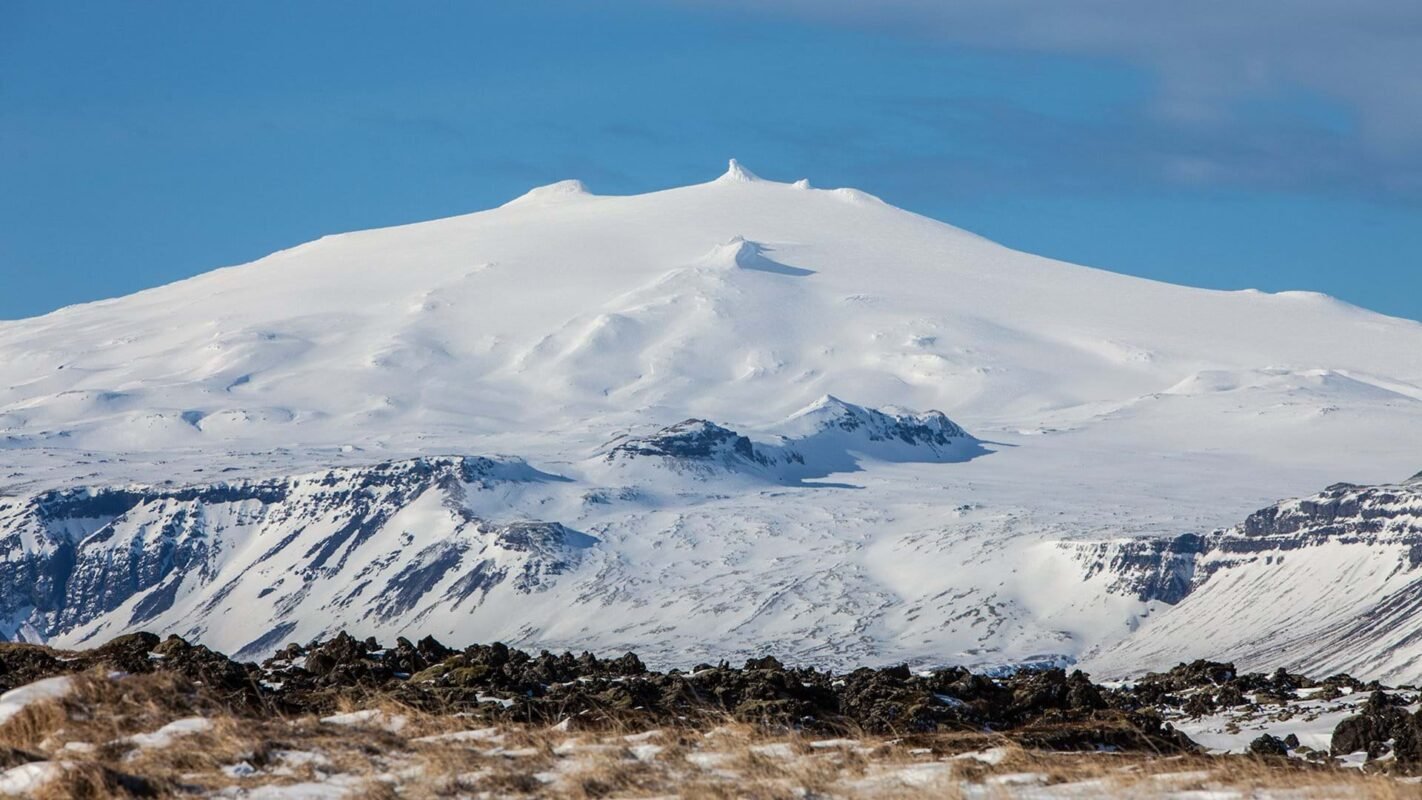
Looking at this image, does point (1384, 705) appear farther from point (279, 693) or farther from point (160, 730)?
point (160, 730)

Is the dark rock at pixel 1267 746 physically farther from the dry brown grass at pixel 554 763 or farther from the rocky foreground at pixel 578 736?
the dry brown grass at pixel 554 763

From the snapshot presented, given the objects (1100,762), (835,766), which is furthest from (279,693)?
(1100,762)

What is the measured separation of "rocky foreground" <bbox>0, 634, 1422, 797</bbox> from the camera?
2058cm

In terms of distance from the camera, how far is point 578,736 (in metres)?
23.5

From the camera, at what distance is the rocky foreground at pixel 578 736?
2058 cm

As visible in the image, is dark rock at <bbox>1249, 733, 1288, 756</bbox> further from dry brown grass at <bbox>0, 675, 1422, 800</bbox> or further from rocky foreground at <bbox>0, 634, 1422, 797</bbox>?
dry brown grass at <bbox>0, 675, 1422, 800</bbox>

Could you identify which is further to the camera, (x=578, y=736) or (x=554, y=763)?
(x=578, y=736)

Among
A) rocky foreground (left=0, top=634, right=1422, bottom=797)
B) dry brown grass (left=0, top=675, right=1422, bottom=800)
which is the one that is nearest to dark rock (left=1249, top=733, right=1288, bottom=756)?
rocky foreground (left=0, top=634, right=1422, bottom=797)

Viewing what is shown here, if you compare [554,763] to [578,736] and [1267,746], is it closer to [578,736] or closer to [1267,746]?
[578,736]

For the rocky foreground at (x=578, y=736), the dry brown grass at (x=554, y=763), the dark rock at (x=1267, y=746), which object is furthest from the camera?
the dark rock at (x=1267, y=746)

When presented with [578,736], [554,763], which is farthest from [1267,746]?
[554,763]

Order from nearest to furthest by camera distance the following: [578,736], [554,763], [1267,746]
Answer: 1. [554,763]
2. [578,736]
3. [1267,746]

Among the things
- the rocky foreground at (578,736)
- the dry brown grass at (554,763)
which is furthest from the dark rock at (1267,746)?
the dry brown grass at (554,763)

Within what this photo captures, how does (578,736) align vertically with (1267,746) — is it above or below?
above
